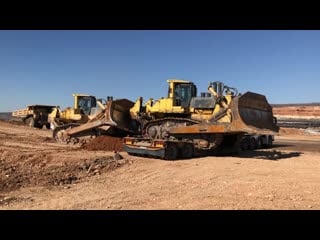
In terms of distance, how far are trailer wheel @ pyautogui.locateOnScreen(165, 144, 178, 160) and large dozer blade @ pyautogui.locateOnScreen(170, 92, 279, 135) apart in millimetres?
1304

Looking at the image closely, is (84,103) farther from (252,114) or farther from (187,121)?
(252,114)

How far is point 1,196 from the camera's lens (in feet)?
25.8

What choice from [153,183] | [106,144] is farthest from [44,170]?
[106,144]

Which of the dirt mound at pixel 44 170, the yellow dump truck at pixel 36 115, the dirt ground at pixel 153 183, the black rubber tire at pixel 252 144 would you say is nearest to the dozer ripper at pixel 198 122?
the dirt ground at pixel 153 183

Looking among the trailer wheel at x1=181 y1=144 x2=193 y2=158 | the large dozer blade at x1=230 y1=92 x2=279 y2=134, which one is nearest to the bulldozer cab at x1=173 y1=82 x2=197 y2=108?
the trailer wheel at x1=181 y1=144 x2=193 y2=158

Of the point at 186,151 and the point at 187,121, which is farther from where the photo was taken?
the point at 187,121

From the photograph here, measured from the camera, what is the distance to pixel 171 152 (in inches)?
571

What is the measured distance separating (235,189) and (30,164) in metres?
6.35

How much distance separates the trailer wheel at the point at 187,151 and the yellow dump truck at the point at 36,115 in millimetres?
22649

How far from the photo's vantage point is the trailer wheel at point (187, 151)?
1498cm

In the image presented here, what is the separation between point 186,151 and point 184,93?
3158 millimetres

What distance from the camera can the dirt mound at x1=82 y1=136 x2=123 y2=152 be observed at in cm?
1730

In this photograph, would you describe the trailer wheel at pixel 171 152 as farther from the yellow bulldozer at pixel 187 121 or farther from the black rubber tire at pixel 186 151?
the black rubber tire at pixel 186 151
